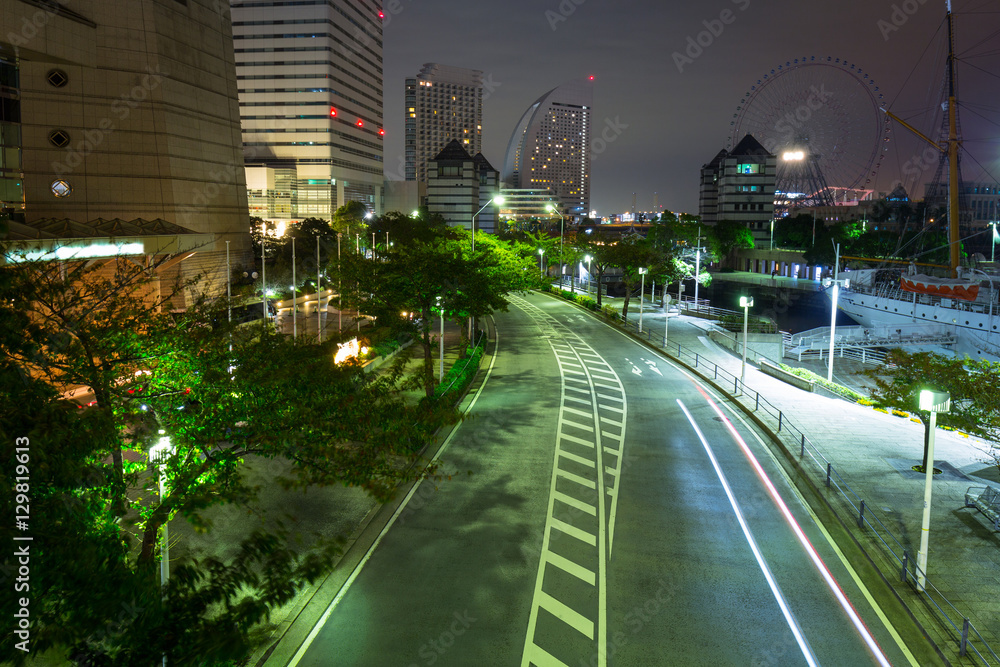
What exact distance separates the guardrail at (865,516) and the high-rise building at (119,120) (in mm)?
31079

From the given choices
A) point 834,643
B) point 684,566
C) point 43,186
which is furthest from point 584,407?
point 43,186

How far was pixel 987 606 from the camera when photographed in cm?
1141

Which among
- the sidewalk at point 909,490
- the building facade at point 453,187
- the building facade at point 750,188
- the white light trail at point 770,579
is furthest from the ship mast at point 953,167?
the building facade at point 453,187

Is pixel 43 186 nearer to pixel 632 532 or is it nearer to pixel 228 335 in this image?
pixel 228 335

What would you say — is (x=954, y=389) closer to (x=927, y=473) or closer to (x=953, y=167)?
(x=927, y=473)

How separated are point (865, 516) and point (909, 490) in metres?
2.66

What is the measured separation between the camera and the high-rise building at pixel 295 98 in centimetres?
12688

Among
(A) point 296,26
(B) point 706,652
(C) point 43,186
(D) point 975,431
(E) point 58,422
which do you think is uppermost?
(A) point 296,26

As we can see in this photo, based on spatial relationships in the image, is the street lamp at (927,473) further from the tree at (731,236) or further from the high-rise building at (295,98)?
the high-rise building at (295,98)

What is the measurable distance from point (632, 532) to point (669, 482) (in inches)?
146

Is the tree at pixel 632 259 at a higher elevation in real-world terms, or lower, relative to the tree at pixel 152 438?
higher

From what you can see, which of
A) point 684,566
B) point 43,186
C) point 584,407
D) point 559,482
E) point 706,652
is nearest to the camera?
point 706,652

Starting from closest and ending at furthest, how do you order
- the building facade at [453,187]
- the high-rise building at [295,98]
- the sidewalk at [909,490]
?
the sidewalk at [909,490], the high-rise building at [295,98], the building facade at [453,187]

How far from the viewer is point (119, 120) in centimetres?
4575
